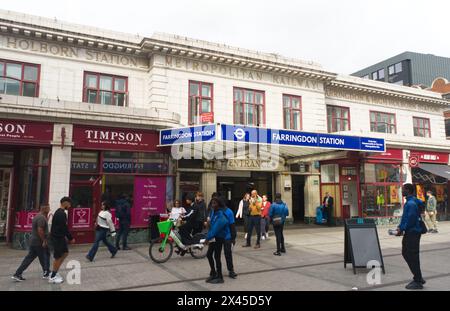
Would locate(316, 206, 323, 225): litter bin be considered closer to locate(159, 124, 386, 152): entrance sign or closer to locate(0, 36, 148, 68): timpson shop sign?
locate(159, 124, 386, 152): entrance sign

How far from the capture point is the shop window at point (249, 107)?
57.5ft

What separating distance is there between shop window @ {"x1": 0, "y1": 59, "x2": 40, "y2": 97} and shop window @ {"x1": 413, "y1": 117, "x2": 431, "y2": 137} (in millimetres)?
23440

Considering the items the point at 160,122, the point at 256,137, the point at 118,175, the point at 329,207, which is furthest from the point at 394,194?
the point at 118,175

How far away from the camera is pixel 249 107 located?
17844 millimetres

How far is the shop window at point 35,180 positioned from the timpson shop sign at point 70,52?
438 centimetres

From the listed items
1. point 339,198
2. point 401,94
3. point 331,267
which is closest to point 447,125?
point 401,94

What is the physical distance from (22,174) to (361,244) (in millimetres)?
11995

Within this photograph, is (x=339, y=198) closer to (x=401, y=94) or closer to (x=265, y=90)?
(x=265, y=90)

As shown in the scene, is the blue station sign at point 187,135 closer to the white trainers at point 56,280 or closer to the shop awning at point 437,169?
the white trainers at point 56,280

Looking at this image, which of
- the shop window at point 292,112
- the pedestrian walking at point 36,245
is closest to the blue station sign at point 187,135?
the pedestrian walking at point 36,245

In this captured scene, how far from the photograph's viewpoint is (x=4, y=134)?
11375 mm

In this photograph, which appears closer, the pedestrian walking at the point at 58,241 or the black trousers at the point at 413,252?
the black trousers at the point at 413,252

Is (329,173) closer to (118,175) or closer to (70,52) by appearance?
(118,175)

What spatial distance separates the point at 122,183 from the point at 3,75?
638 cm
